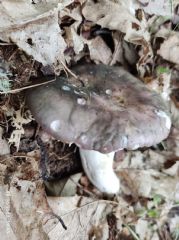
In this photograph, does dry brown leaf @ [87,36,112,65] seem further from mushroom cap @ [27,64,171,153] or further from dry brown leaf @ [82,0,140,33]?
mushroom cap @ [27,64,171,153]

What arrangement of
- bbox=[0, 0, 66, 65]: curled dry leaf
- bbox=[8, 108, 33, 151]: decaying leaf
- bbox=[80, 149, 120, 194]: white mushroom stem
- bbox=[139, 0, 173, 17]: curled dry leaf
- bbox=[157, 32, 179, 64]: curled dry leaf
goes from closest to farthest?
bbox=[0, 0, 66, 65]: curled dry leaf, bbox=[8, 108, 33, 151]: decaying leaf, bbox=[80, 149, 120, 194]: white mushroom stem, bbox=[139, 0, 173, 17]: curled dry leaf, bbox=[157, 32, 179, 64]: curled dry leaf

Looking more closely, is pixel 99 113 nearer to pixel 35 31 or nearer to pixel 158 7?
pixel 35 31

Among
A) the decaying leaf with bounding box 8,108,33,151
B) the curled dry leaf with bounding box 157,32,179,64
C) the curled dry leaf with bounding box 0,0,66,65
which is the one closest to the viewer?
the curled dry leaf with bounding box 0,0,66,65

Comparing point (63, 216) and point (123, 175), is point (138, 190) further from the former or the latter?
point (63, 216)

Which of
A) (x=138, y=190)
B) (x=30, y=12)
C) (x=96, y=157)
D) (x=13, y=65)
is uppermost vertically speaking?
(x=30, y=12)

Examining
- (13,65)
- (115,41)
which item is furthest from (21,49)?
(115,41)

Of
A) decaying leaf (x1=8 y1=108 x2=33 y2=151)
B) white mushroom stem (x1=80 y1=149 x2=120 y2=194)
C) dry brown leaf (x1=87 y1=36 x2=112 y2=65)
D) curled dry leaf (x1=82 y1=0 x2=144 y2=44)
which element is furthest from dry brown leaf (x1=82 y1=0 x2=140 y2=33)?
white mushroom stem (x1=80 y1=149 x2=120 y2=194)
